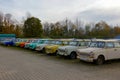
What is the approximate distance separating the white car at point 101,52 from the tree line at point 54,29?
43412 millimetres

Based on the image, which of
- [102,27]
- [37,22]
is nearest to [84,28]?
[102,27]

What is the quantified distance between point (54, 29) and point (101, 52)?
55.2 m

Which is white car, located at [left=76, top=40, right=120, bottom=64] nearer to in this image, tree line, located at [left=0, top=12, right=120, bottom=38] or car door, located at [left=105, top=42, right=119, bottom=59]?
car door, located at [left=105, top=42, right=119, bottom=59]

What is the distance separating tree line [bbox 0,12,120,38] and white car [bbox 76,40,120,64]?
43412mm

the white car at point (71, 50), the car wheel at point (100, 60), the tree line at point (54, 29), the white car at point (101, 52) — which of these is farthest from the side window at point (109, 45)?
the tree line at point (54, 29)

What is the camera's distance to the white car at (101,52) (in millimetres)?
11242

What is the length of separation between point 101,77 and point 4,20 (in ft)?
204

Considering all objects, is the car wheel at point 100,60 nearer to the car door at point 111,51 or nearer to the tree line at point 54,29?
the car door at point 111,51

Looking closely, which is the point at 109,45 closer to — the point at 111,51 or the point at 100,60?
the point at 111,51

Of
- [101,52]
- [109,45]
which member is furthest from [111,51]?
[101,52]

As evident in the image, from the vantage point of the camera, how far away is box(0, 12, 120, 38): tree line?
55791mm

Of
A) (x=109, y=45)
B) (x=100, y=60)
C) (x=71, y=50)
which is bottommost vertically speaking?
(x=100, y=60)

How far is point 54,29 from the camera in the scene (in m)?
66.2

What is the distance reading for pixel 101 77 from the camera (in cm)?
807
